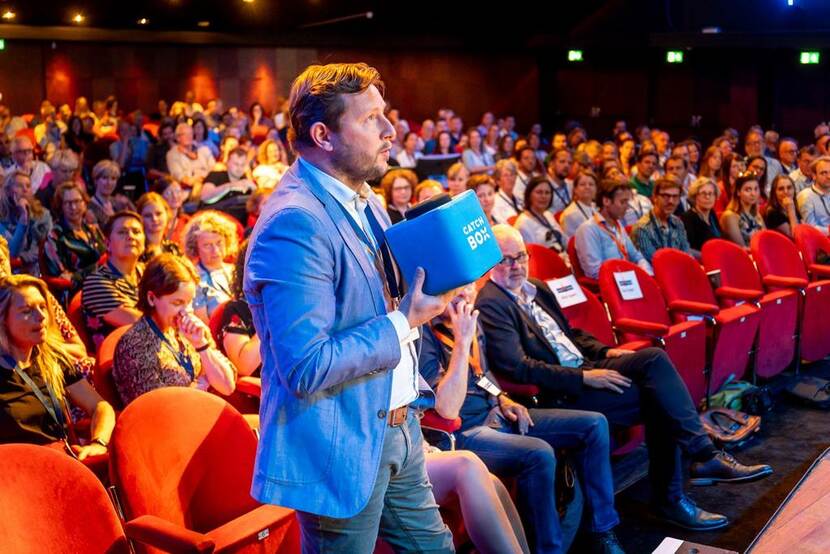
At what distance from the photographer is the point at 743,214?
6320mm

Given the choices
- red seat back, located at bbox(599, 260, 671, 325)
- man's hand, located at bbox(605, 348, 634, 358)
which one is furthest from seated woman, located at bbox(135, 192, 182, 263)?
man's hand, located at bbox(605, 348, 634, 358)

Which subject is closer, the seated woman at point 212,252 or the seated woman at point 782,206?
the seated woman at point 212,252

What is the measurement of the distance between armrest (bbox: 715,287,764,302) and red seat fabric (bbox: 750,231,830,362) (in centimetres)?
43

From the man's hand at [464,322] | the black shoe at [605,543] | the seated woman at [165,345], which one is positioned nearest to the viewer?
the man's hand at [464,322]

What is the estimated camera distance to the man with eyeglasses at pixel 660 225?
5699 mm

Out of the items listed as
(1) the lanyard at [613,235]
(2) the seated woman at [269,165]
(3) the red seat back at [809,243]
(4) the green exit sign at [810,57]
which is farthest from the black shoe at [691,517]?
(4) the green exit sign at [810,57]

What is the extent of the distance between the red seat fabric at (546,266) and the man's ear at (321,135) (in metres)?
3.24

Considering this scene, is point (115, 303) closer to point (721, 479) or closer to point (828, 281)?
point (721, 479)

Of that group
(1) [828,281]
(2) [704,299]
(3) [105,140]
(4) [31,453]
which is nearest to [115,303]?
(4) [31,453]

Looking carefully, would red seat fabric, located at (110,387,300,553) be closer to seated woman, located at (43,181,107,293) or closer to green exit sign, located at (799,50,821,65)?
seated woman, located at (43,181,107,293)

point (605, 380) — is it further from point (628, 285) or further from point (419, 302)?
point (419, 302)

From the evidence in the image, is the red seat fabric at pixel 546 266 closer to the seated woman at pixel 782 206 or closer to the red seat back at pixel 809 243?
the red seat back at pixel 809 243

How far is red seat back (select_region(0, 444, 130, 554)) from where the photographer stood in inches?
78.4

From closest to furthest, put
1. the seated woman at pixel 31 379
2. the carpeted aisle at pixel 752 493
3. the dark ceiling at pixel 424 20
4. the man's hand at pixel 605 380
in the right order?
the seated woman at pixel 31 379
the carpeted aisle at pixel 752 493
the man's hand at pixel 605 380
the dark ceiling at pixel 424 20
